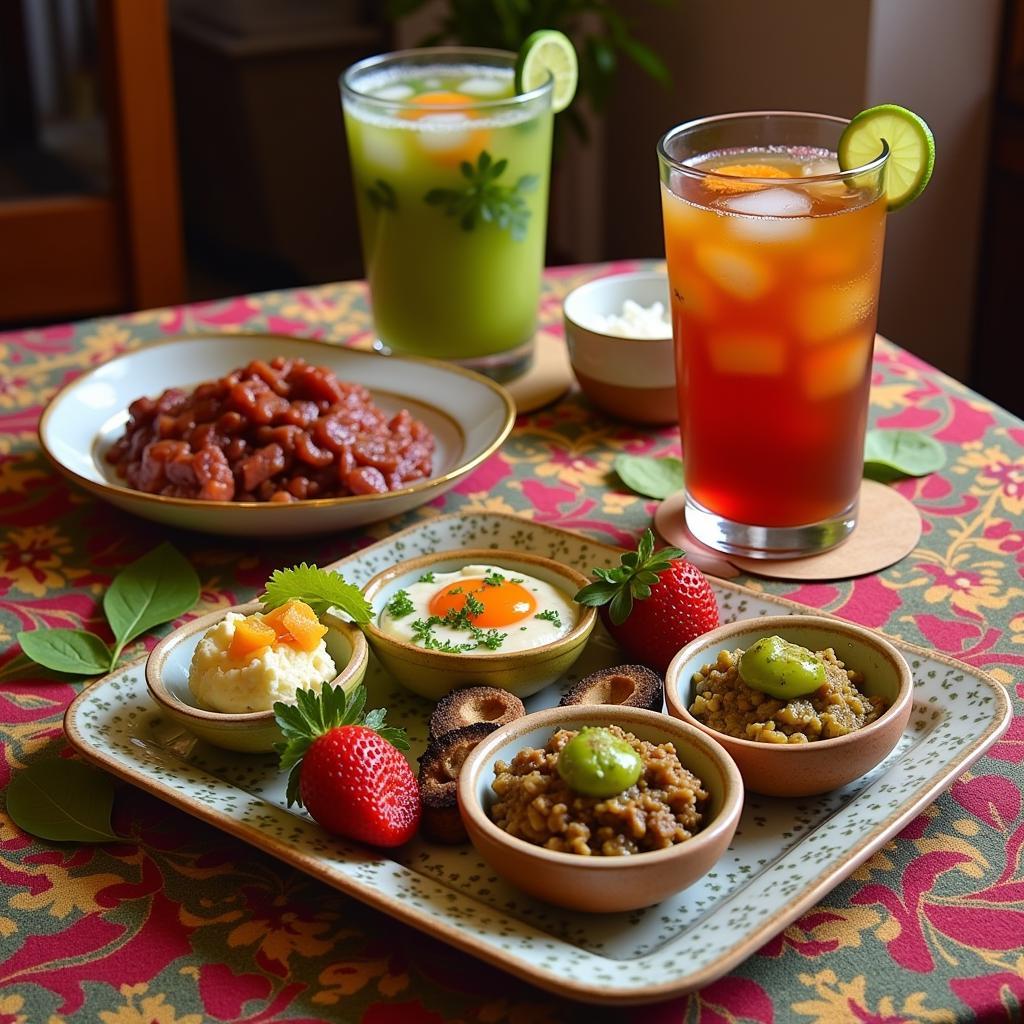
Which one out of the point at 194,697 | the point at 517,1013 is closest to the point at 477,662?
the point at 194,697

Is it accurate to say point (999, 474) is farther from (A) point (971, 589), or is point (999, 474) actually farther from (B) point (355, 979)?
(B) point (355, 979)

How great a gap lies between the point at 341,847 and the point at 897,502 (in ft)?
3.10

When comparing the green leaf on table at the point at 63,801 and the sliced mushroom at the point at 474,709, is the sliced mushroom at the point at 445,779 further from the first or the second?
the green leaf on table at the point at 63,801

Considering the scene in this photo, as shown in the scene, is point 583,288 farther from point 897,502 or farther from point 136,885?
point 136,885

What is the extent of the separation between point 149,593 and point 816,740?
81 cm

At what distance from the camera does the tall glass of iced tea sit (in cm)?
147

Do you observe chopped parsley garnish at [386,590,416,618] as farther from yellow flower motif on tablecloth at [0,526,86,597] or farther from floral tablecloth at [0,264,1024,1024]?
yellow flower motif on tablecloth at [0,526,86,597]

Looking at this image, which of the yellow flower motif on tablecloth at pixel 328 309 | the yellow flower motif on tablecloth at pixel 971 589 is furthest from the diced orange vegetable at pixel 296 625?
the yellow flower motif on tablecloth at pixel 328 309

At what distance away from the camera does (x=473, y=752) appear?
1130 mm

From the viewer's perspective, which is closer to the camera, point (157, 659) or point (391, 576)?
point (157, 659)

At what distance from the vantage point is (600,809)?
1.05m

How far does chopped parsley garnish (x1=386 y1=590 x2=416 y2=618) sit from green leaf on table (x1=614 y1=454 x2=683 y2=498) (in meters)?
0.49

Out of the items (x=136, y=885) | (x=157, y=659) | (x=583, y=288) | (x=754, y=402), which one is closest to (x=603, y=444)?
(x=583, y=288)

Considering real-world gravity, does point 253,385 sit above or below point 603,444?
above
